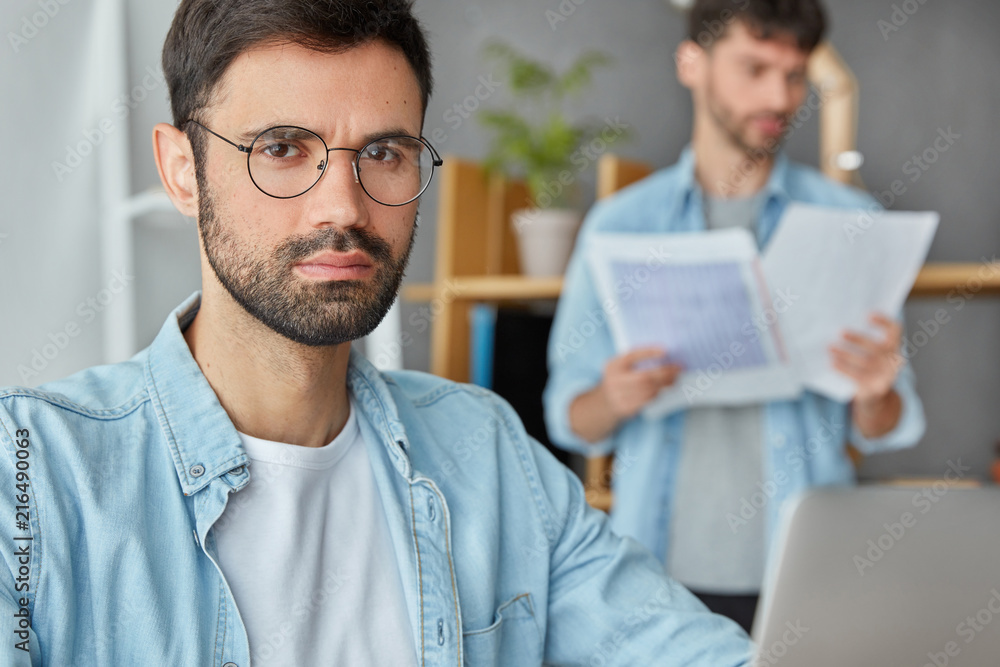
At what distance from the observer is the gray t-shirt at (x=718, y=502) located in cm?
176

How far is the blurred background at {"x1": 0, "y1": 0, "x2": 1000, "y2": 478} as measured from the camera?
1.34 metres

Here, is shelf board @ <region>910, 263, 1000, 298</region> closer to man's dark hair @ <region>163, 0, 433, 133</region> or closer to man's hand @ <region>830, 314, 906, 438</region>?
man's hand @ <region>830, 314, 906, 438</region>

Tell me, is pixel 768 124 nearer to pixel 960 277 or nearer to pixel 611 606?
pixel 960 277

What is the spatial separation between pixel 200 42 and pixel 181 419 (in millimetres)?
397

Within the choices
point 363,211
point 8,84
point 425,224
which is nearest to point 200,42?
point 363,211

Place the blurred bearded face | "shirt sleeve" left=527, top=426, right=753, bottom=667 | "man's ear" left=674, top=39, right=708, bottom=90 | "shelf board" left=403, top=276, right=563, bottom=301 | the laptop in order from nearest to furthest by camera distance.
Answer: the laptop
"shirt sleeve" left=527, top=426, right=753, bottom=667
the blurred bearded face
"man's ear" left=674, top=39, right=708, bottom=90
"shelf board" left=403, top=276, right=563, bottom=301

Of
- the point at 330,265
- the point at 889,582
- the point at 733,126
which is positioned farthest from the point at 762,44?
the point at 889,582

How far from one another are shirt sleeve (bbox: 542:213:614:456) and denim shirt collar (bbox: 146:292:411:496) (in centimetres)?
90

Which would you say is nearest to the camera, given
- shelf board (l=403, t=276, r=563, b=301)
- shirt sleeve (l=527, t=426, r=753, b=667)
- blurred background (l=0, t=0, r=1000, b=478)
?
shirt sleeve (l=527, t=426, r=753, b=667)

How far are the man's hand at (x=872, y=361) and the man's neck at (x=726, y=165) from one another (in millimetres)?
388

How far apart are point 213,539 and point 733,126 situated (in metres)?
1.34

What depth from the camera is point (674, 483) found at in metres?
1.82

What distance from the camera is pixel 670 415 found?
184 centimetres

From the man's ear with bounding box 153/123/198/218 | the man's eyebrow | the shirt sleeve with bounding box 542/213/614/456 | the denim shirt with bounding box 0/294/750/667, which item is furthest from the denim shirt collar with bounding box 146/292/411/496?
the shirt sleeve with bounding box 542/213/614/456
